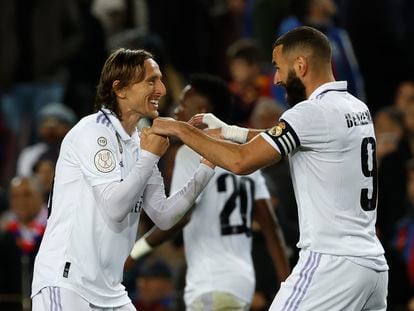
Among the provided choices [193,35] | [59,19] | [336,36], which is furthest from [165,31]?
[336,36]

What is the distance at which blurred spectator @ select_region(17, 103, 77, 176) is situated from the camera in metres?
11.9

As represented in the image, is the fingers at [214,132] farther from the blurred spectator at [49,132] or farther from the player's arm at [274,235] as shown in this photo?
the blurred spectator at [49,132]

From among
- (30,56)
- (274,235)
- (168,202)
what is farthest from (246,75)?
(168,202)

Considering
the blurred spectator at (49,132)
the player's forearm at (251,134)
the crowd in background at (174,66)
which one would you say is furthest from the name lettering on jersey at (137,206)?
the blurred spectator at (49,132)

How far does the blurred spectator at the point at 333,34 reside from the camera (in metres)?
11.3

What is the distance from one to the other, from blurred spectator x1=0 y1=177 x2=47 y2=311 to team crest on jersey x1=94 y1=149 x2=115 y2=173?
4.19 meters

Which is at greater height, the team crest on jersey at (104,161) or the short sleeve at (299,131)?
the short sleeve at (299,131)

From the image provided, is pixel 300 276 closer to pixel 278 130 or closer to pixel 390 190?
pixel 278 130

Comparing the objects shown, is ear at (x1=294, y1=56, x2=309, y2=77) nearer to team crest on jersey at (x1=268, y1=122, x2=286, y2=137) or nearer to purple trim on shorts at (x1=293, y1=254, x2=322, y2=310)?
team crest on jersey at (x1=268, y1=122, x2=286, y2=137)

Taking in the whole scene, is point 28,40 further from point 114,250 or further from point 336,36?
point 114,250

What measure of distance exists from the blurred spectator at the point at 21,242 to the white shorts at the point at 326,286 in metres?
4.42

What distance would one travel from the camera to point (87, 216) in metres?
6.07

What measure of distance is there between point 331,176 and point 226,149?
0.54 metres

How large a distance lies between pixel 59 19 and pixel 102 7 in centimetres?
53
